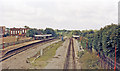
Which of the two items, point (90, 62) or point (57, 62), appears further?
point (57, 62)

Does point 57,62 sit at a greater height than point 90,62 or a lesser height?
lesser

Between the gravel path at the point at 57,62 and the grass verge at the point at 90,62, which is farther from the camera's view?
the gravel path at the point at 57,62

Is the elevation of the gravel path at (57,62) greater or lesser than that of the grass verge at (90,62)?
lesser

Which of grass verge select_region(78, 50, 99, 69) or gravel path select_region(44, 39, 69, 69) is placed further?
gravel path select_region(44, 39, 69, 69)

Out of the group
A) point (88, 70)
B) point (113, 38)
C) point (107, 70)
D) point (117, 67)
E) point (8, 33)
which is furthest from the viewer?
point (8, 33)

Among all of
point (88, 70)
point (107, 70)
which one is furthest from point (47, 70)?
point (107, 70)

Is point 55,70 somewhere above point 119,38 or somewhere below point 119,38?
below

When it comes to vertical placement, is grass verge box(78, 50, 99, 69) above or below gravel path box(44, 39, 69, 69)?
above

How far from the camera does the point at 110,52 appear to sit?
433 inches

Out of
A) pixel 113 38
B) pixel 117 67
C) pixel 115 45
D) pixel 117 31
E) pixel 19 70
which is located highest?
pixel 117 31

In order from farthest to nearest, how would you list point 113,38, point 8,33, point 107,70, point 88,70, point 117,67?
1. point 8,33
2. point 88,70
3. point 107,70
4. point 113,38
5. point 117,67

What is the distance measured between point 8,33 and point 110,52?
76.5 m

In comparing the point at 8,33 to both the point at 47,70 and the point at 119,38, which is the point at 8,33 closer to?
the point at 47,70

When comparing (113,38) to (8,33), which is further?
(8,33)
